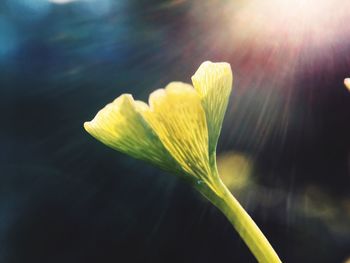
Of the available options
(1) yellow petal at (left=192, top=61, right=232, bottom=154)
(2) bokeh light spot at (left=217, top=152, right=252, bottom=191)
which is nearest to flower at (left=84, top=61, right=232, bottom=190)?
(1) yellow petal at (left=192, top=61, right=232, bottom=154)

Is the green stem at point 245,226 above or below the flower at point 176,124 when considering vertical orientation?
below

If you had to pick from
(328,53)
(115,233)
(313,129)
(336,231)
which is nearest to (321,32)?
(328,53)

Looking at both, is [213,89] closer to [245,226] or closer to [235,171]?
[245,226]

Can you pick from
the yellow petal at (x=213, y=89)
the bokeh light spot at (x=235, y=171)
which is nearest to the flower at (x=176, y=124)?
the yellow petal at (x=213, y=89)

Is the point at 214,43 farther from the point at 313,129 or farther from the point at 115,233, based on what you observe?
the point at 115,233

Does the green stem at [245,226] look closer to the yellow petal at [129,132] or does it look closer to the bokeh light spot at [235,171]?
the yellow petal at [129,132]

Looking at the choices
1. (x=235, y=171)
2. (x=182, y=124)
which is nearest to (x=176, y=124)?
(x=182, y=124)

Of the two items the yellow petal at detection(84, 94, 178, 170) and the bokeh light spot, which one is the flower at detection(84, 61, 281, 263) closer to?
the yellow petal at detection(84, 94, 178, 170)
